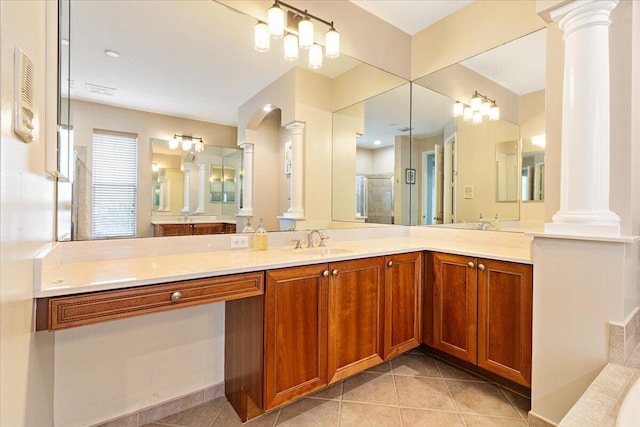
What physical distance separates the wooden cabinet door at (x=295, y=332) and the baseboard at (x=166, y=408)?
0.51 m

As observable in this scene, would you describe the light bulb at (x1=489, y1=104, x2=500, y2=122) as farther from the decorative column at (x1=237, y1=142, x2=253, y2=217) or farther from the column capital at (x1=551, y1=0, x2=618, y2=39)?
the decorative column at (x1=237, y1=142, x2=253, y2=217)

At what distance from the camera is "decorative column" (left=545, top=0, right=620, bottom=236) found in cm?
135

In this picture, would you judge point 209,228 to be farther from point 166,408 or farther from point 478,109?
point 478,109

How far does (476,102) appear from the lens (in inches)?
99.0

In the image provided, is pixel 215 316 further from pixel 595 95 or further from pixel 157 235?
pixel 595 95

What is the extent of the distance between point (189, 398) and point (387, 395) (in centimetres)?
117

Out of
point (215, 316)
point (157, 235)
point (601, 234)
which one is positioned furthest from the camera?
point (215, 316)

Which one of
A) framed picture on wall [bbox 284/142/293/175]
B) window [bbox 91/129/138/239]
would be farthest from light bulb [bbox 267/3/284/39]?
window [bbox 91/129/138/239]

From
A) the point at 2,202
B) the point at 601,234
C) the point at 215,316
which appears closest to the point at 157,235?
the point at 215,316

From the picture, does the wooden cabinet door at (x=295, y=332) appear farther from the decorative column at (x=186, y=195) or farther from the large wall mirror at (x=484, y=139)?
the large wall mirror at (x=484, y=139)

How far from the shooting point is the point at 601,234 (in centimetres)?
134

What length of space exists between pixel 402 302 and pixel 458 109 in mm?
1773

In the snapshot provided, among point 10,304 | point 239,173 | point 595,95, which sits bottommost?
point 10,304

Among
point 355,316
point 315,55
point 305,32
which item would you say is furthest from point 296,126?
point 355,316
